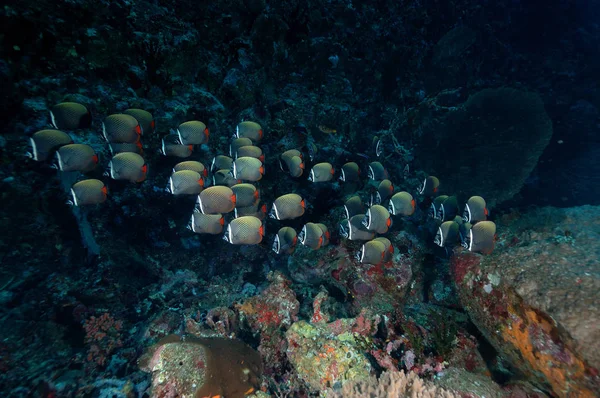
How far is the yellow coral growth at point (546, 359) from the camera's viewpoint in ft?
7.87

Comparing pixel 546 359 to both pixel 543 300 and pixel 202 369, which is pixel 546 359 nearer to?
pixel 543 300

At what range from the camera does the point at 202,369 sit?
10.9ft

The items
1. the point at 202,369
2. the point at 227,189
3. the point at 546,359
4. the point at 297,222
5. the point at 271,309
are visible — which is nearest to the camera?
the point at 546,359

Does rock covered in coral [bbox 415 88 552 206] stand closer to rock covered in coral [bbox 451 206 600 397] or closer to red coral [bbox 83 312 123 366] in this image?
rock covered in coral [bbox 451 206 600 397]

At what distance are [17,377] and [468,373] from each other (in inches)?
219

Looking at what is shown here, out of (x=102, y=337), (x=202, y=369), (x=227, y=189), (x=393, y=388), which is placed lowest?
(x=102, y=337)

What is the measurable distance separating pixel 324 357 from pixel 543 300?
2.39 metres

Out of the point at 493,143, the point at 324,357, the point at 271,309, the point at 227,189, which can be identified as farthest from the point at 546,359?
the point at 493,143

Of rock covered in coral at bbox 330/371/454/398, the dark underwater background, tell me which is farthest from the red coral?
rock covered in coral at bbox 330/371/454/398

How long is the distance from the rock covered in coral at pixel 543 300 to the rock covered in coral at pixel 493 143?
13.8ft

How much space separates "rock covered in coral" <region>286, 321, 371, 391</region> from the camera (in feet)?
11.4

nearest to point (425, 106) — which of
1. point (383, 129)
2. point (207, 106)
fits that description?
point (383, 129)

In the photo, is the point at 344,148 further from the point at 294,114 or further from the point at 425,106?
the point at 425,106

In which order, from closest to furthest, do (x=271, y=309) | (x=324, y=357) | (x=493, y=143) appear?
(x=324, y=357), (x=271, y=309), (x=493, y=143)
